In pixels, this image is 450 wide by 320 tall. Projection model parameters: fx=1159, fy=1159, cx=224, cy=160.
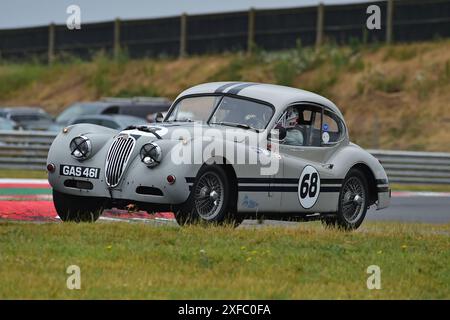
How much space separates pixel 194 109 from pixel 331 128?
1.74m

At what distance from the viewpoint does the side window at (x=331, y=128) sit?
14.2 meters

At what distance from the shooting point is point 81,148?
12891 millimetres

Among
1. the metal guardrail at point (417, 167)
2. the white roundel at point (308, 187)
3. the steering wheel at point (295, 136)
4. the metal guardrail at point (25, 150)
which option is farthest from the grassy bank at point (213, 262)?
the metal guardrail at point (25, 150)

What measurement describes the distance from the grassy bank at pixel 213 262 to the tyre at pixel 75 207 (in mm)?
1141

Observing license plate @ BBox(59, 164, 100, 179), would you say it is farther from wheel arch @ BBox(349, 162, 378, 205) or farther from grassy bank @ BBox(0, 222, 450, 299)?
wheel arch @ BBox(349, 162, 378, 205)

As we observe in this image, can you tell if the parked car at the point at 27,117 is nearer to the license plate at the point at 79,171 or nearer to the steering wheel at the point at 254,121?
the steering wheel at the point at 254,121

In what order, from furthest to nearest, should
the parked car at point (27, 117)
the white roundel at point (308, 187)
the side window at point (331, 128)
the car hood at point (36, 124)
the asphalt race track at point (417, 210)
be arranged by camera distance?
the parked car at point (27, 117) → the car hood at point (36, 124) → the asphalt race track at point (417, 210) → the side window at point (331, 128) → the white roundel at point (308, 187)

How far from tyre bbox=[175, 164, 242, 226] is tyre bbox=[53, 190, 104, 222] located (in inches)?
55.0

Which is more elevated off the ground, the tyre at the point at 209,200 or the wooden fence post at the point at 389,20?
the wooden fence post at the point at 389,20

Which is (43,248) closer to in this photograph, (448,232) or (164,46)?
(448,232)

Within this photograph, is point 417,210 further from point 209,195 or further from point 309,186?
point 209,195

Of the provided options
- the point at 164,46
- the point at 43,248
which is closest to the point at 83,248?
the point at 43,248

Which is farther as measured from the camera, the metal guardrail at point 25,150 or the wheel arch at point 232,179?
the metal guardrail at point 25,150

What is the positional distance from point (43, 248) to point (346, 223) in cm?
494
